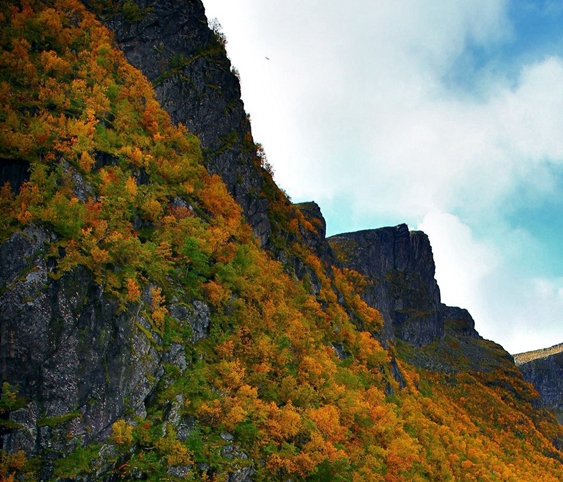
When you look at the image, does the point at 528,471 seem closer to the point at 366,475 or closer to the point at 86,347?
the point at 366,475

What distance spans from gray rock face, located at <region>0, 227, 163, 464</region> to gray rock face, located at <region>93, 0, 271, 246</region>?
35455mm

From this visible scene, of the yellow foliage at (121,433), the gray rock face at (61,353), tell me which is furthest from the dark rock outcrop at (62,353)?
the yellow foliage at (121,433)

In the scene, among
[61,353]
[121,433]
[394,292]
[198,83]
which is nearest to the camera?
[121,433]

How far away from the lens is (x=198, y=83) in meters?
68.6

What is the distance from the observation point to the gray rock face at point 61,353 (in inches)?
1098

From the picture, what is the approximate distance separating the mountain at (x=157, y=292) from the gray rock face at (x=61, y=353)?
0.09m

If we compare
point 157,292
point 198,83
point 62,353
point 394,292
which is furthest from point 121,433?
point 394,292

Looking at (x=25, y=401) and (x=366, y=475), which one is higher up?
(x=25, y=401)

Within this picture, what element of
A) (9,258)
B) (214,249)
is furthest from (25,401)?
(214,249)

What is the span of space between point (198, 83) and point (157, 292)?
41.6 metres

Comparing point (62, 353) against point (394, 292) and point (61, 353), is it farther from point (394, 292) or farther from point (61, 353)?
point (394, 292)

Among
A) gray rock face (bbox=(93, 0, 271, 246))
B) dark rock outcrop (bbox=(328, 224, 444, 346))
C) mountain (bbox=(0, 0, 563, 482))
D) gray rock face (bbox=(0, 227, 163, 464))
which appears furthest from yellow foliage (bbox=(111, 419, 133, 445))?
dark rock outcrop (bbox=(328, 224, 444, 346))

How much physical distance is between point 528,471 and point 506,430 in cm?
2221

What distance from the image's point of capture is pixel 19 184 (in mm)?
34281
